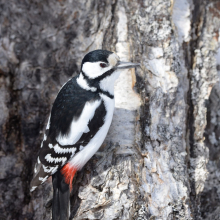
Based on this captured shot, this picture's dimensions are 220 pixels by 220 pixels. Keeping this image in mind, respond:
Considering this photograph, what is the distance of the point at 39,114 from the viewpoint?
2.60 metres

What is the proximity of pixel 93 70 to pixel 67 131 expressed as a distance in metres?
0.50

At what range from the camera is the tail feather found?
1.83m

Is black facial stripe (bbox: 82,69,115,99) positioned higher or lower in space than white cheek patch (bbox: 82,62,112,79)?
lower

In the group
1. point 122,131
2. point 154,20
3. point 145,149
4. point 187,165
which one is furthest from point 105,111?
point 154,20

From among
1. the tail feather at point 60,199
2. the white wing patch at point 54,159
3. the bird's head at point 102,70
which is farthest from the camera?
the bird's head at point 102,70

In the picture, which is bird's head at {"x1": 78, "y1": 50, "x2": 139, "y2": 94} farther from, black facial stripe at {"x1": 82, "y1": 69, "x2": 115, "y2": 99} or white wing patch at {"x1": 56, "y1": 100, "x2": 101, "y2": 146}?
white wing patch at {"x1": 56, "y1": 100, "x2": 101, "y2": 146}

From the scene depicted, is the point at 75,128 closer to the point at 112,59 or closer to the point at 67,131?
the point at 67,131

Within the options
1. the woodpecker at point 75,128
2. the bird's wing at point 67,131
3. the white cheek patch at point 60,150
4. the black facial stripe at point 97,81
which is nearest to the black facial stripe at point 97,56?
the woodpecker at point 75,128

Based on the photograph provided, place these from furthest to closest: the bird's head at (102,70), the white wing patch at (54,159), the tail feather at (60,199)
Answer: the bird's head at (102,70)
the white wing patch at (54,159)
the tail feather at (60,199)

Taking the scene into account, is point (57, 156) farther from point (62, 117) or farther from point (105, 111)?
point (105, 111)

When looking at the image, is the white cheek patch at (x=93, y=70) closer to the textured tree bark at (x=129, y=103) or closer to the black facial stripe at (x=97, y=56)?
the black facial stripe at (x=97, y=56)

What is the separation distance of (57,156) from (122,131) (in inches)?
20.4

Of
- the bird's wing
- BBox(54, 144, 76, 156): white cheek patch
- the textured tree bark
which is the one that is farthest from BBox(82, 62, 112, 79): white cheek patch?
BBox(54, 144, 76, 156): white cheek patch

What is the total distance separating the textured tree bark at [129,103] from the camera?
1.86 m
